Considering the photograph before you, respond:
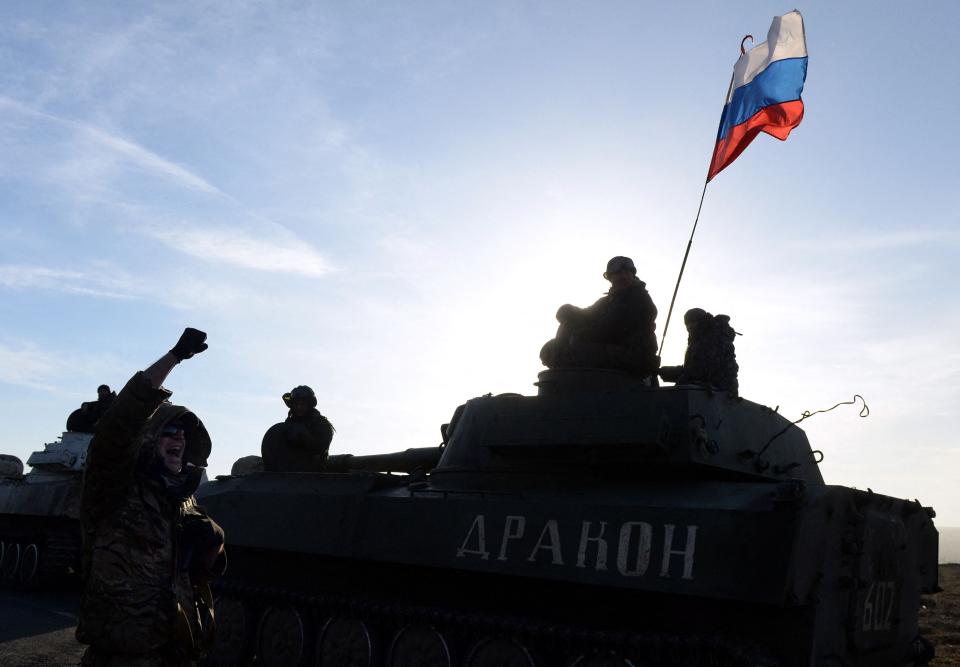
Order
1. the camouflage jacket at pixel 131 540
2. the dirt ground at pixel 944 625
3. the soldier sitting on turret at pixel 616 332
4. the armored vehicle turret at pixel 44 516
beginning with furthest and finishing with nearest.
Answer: the armored vehicle turret at pixel 44 516, the dirt ground at pixel 944 625, the soldier sitting on turret at pixel 616 332, the camouflage jacket at pixel 131 540

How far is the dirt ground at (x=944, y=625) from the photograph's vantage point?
10.9m

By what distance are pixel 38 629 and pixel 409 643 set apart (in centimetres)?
607

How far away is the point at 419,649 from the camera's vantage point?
7.64m

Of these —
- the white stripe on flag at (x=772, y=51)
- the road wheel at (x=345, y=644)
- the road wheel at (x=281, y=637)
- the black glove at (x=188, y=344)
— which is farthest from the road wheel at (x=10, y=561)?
the black glove at (x=188, y=344)

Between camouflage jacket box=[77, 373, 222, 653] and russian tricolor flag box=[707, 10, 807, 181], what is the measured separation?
311 inches

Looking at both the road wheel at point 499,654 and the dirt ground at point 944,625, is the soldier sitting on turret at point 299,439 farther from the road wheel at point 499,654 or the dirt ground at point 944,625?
the dirt ground at point 944,625

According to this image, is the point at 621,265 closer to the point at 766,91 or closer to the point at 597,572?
the point at 597,572

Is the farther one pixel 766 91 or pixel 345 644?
pixel 766 91

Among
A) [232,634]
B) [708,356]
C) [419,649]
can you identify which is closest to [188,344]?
[419,649]

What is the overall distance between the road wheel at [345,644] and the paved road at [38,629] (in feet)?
8.24

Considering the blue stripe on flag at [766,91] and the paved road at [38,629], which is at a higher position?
the blue stripe on flag at [766,91]

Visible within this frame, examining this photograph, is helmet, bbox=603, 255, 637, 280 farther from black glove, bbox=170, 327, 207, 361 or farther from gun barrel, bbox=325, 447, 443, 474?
black glove, bbox=170, 327, 207, 361

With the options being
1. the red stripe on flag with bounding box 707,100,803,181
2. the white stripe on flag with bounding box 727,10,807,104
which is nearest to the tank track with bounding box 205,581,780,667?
the red stripe on flag with bounding box 707,100,803,181

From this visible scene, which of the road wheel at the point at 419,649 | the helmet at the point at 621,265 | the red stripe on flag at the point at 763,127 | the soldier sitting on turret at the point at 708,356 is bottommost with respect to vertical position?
the road wheel at the point at 419,649
